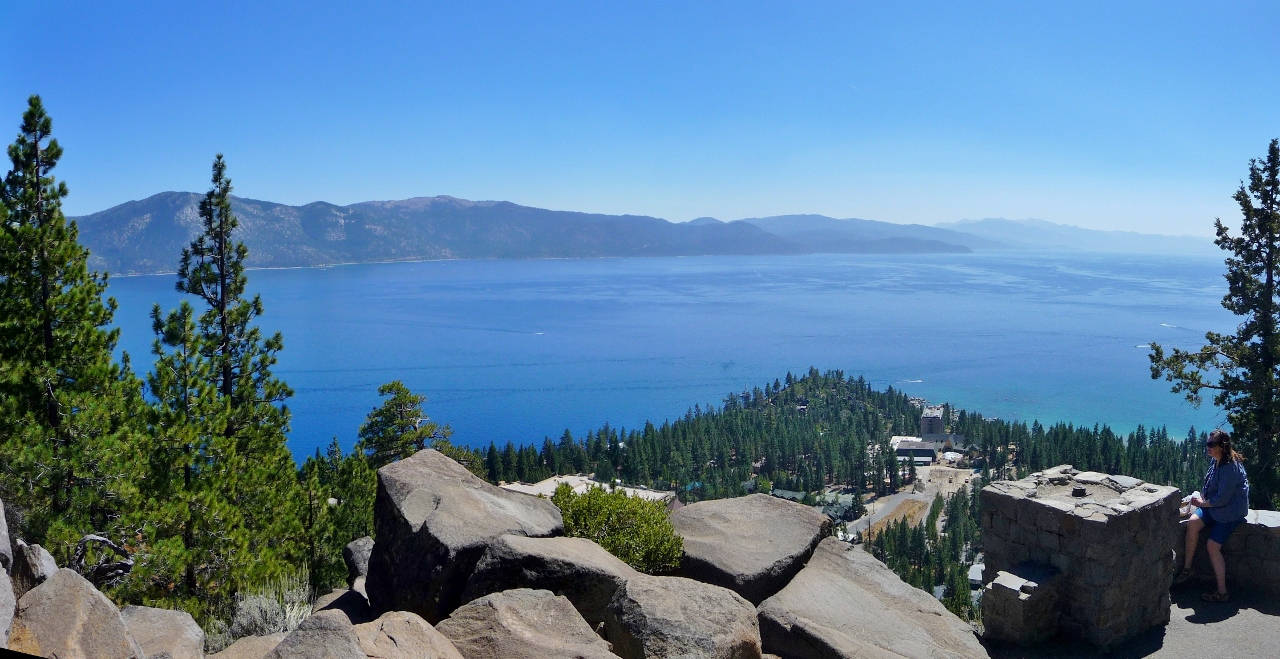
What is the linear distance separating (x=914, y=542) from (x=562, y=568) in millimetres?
53955

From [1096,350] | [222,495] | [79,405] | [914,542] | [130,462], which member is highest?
[79,405]

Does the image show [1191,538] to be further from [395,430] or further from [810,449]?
[810,449]

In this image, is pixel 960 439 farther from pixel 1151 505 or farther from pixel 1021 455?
pixel 1151 505

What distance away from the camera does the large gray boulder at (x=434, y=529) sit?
268 inches

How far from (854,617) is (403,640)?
435 cm

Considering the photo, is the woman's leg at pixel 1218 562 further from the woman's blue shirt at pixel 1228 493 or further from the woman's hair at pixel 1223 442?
the woman's hair at pixel 1223 442

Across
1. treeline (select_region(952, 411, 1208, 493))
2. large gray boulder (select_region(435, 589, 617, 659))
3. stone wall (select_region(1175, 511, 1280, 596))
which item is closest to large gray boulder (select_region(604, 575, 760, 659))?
large gray boulder (select_region(435, 589, 617, 659))

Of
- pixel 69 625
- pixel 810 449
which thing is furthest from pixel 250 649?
pixel 810 449

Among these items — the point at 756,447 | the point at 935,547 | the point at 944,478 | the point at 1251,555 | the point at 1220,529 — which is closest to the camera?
the point at 1220,529

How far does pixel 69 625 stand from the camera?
4512 mm

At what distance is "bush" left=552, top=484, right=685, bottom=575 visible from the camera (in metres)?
7.72

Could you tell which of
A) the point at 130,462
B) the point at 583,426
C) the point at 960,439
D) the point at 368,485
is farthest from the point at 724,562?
the point at 960,439

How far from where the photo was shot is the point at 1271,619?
370 inches

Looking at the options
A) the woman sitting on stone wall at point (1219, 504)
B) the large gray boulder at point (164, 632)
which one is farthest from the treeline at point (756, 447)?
the large gray boulder at point (164, 632)
